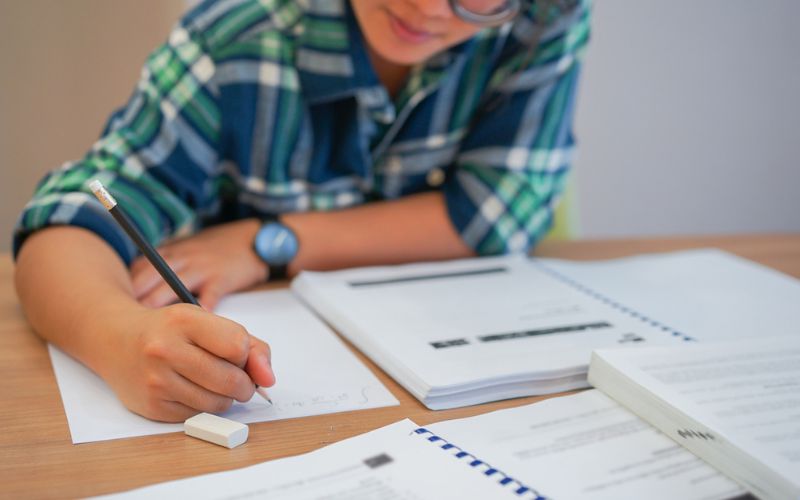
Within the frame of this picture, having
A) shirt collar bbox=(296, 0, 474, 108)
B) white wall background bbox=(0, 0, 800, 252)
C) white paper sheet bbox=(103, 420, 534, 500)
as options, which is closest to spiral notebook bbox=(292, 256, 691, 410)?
white paper sheet bbox=(103, 420, 534, 500)

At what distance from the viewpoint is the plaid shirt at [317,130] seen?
0.93m

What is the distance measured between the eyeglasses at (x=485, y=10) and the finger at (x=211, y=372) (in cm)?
45

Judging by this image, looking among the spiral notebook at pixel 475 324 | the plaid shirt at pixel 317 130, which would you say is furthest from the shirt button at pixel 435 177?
the spiral notebook at pixel 475 324

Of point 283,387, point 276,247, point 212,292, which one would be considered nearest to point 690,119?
point 276,247

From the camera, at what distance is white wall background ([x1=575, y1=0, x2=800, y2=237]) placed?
2.07 metres

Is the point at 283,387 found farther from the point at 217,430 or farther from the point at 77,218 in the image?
the point at 77,218

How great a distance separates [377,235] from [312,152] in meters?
0.13

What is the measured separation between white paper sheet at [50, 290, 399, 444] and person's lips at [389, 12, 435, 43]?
318 millimetres

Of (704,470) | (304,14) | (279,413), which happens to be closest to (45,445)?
(279,413)

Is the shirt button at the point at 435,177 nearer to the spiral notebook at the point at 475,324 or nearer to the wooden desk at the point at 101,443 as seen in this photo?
the spiral notebook at the point at 475,324

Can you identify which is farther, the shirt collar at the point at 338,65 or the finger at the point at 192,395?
the shirt collar at the point at 338,65

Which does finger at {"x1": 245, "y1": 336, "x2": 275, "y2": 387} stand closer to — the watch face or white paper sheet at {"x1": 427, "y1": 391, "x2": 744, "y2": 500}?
white paper sheet at {"x1": 427, "y1": 391, "x2": 744, "y2": 500}

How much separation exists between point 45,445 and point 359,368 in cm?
25

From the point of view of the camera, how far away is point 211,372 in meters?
0.59
